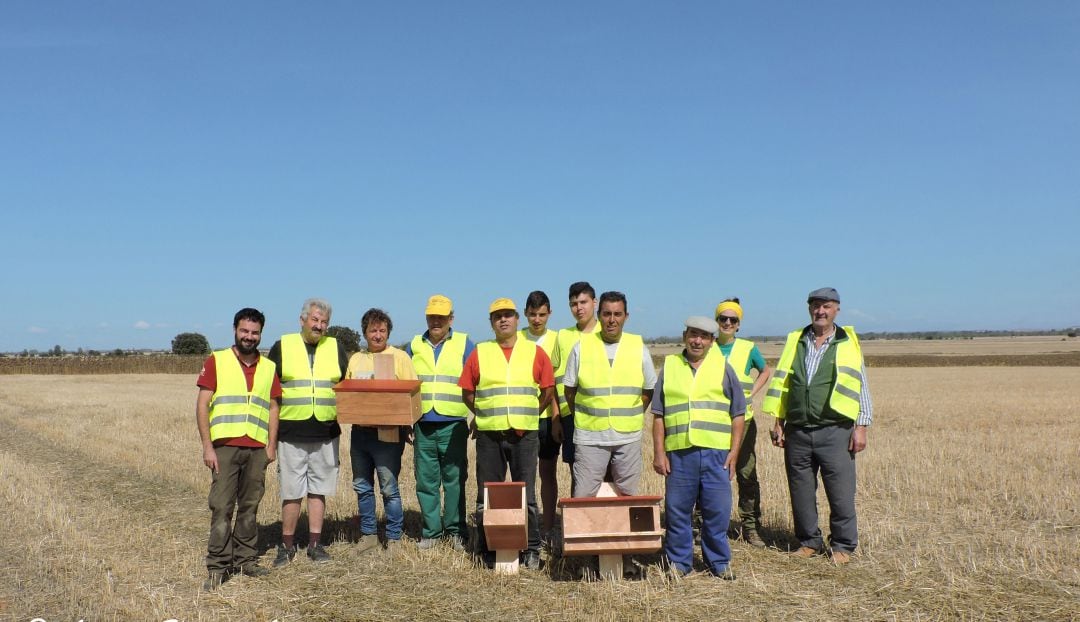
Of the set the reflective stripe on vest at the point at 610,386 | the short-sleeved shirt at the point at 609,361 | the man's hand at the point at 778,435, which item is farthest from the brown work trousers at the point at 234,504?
the man's hand at the point at 778,435

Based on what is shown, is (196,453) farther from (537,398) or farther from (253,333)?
(537,398)

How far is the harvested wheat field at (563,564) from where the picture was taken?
5.87 m

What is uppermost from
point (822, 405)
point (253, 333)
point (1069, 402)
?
point (253, 333)

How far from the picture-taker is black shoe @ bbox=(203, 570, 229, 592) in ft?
21.1

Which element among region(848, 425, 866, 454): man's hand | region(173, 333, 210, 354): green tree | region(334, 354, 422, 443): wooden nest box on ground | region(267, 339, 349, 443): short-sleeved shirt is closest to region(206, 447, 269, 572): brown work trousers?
region(267, 339, 349, 443): short-sleeved shirt

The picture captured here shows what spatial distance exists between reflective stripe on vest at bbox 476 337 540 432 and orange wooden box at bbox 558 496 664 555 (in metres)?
0.99

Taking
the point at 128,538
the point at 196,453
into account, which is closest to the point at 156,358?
the point at 196,453

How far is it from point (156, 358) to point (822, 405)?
207 ft

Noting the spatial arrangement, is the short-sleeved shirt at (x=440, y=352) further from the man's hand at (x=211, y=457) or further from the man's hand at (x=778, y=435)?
the man's hand at (x=778, y=435)

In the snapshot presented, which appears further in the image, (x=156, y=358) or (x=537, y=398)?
(x=156, y=358)

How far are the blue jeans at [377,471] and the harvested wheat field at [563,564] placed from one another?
32 centimetres

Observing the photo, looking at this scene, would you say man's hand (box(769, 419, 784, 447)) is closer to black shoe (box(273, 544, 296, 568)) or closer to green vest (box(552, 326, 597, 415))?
green vest (box(552, 326, 597, 415))

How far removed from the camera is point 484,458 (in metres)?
7.32

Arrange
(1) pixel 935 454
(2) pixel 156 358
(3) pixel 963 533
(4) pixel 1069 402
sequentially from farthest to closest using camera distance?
1. (2) pixel 156 358
2. (4) pixel 1069 402
3. (1) pixel 935 454
4. (3) pixel 963 533
